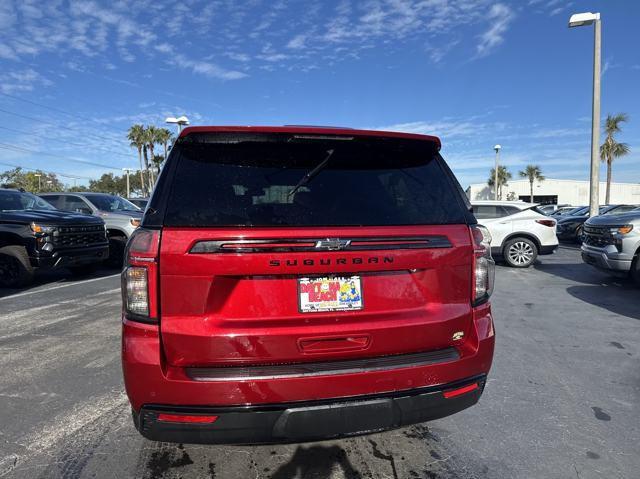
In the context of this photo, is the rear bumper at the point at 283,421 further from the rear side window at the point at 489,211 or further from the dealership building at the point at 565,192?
the dealership building at the point at 565,192

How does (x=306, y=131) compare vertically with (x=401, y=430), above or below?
above

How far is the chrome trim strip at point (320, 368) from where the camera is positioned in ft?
6.48

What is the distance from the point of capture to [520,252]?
410 inches

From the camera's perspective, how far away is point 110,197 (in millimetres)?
11547

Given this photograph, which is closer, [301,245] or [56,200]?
[301,245]

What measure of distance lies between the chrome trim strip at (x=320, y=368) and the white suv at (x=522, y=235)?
8.81m

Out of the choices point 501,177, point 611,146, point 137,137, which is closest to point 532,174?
point 501,177

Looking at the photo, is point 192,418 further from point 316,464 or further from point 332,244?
point 332,244

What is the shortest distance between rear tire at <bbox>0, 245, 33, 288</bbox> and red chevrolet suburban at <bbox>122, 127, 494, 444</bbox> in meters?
7.03

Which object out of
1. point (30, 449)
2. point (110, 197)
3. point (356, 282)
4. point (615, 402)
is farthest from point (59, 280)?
point (615, 402)

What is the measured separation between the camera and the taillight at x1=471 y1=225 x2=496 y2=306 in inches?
92.9

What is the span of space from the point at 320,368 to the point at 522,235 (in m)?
9.69

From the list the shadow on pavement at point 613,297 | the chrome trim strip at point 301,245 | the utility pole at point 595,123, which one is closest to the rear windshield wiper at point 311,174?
the chrome trim strip at point 301,245

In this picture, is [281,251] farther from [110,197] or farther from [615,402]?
[110,197]
